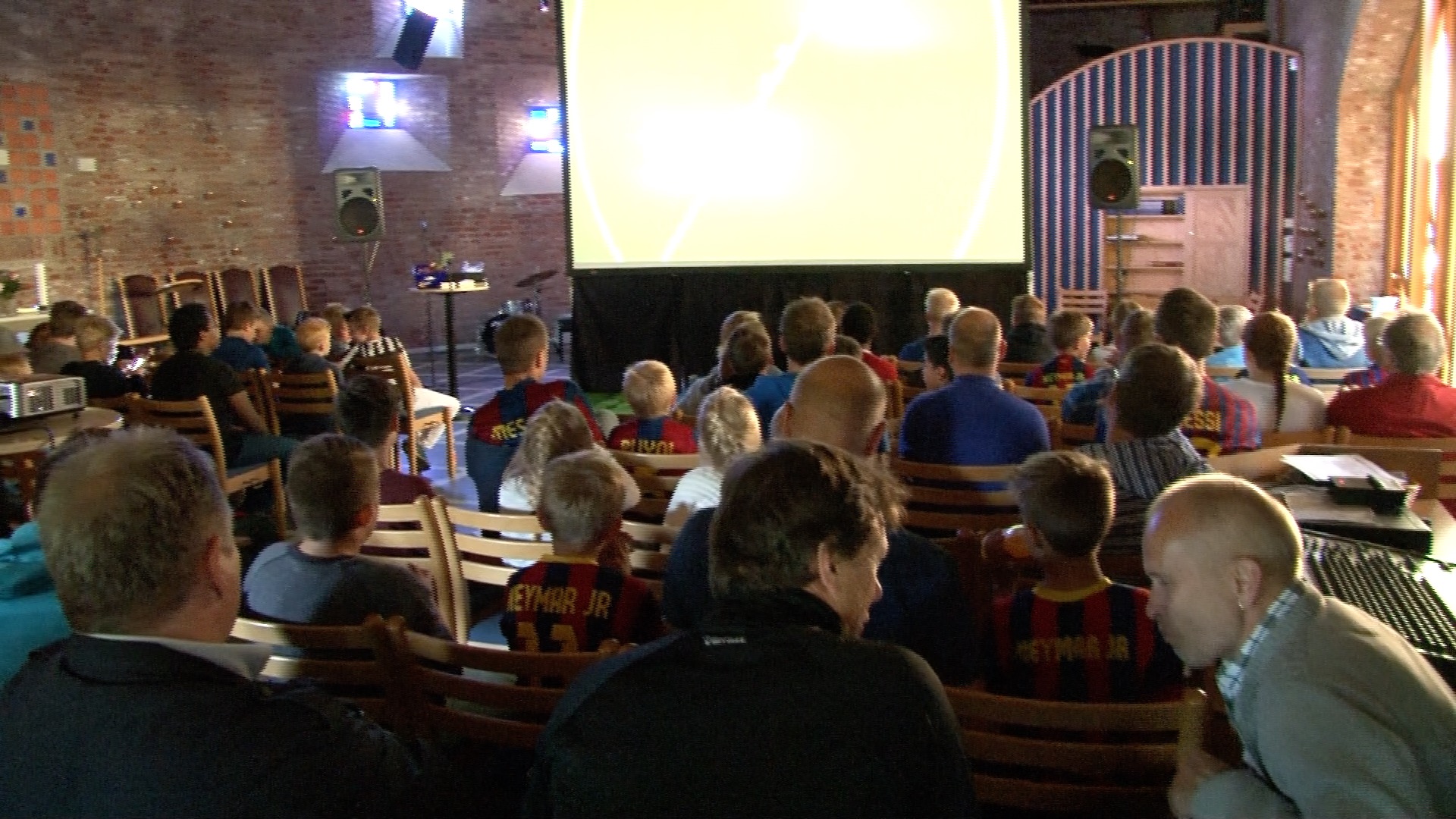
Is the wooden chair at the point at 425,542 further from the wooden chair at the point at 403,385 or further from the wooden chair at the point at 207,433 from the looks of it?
the wooden chair at the point at 403,385

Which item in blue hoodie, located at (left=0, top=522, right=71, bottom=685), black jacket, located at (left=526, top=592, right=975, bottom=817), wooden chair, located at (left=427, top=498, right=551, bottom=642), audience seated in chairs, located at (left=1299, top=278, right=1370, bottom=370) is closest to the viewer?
black jacket, located at (left=526, top=592, right=975, bottom=817)

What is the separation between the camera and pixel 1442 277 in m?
7.83

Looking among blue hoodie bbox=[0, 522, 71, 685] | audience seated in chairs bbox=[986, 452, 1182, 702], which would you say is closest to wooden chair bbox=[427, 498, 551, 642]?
blue hoodie bbox=[0, 522, 71, 685]

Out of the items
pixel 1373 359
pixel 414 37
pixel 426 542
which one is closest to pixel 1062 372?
pixel 1373 359

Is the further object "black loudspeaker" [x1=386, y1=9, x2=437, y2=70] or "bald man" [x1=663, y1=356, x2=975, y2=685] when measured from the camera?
"black loudspeaker" [x1=386, y1=9, x2=437, y2=70]

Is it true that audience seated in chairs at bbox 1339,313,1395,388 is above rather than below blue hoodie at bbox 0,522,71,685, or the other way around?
above

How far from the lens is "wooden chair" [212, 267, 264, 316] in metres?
12.6

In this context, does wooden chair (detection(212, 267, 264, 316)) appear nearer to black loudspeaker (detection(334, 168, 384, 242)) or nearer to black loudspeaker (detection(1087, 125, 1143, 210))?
black loudspeaker (detection(334, 168, 384, 242))

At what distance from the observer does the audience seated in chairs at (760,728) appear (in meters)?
1.35

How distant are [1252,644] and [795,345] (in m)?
3.32

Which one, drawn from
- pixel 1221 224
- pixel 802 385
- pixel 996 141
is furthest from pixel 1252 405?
pixel 1221 224

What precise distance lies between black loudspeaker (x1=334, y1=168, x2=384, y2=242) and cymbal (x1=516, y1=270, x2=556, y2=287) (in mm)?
4077

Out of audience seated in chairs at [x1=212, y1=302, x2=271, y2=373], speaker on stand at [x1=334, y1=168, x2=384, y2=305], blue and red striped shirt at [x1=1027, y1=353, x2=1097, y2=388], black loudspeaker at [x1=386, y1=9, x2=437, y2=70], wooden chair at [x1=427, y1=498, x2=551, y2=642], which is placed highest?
black loudspeaker at [x1=386, y1=9, x2=437, y2=70]

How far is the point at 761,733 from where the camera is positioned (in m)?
1.35
